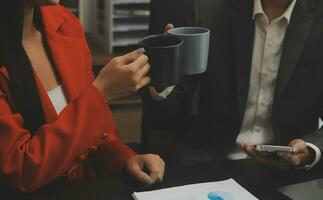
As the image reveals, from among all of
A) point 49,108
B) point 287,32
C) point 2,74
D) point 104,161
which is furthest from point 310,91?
point 2,74

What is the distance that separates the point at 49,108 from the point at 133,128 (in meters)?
1.22

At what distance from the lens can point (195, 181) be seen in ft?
3.49

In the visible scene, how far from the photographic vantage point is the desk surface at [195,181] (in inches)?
39.6

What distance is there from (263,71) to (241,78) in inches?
2.9

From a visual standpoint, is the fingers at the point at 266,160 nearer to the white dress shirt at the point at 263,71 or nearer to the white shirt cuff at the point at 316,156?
the white shirt cuff at the point at 316,156

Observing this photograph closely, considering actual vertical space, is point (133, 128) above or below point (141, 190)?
below

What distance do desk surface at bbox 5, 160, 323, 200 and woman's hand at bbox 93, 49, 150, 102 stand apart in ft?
0.65

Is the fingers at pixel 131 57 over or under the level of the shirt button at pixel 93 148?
over

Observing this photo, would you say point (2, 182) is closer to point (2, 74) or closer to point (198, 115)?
point (2, 74)

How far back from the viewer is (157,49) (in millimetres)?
966

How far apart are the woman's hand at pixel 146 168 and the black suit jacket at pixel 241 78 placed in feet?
0.85

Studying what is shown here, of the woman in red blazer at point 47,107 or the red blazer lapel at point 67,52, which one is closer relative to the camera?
the woman in red blazer at point 47,107

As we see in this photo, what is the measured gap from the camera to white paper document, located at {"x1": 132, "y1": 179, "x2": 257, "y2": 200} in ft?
3.24

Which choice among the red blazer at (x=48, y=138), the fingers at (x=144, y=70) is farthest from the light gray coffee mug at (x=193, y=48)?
the red blazer at (x=48, y=138)
